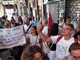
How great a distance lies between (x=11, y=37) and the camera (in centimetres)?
807

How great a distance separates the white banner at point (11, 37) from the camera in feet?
25.7

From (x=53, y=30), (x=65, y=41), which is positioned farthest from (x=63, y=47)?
(x=53, y=30)

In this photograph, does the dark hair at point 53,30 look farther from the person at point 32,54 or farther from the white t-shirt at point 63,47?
the person at point 32,54

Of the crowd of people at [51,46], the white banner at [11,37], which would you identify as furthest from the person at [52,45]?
the white banner at [11,37]

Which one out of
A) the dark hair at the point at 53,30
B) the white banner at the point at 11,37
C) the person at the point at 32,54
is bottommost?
the white banner at the point at 11,37

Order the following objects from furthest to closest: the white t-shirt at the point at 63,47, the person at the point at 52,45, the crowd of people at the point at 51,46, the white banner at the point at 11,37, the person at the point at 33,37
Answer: the white banner at the point at 11,37
the person at the point at 33,37
the person at the point at 52,45
the white t-shirt at the point at 63,47
the crowd of people at the point at 51,46

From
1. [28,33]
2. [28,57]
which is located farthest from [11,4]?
[28,57]

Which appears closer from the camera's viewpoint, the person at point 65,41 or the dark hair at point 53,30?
the person at point 65,41

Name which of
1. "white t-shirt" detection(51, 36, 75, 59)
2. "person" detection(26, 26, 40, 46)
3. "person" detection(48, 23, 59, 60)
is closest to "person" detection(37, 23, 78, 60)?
"white t-shirt" detection(51, 36, 75, 59)

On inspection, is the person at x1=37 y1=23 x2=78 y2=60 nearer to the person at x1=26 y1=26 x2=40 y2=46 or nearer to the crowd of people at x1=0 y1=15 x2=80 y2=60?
the crowd of people at x1=0 y1=15 x2=80 y2=60

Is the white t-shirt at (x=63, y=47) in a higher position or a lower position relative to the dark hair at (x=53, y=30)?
lower

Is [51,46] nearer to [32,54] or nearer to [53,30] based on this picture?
[53,30]

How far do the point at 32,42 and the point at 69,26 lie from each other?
7.90ft

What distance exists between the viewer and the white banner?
25.7 ft
